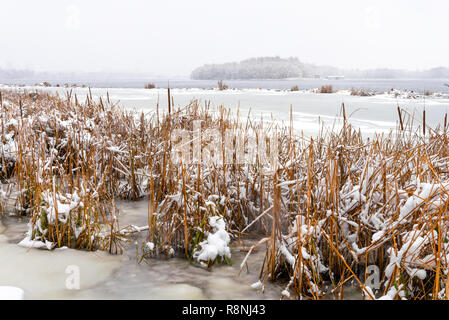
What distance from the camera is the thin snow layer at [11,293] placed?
1.62 metres

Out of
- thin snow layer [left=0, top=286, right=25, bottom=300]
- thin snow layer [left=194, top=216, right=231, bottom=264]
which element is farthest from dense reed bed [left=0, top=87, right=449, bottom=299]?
thin snow layer [left=0, top=286, right=25, bottom=300]

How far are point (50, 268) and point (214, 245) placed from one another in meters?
0.88

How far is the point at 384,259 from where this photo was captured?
1911mm

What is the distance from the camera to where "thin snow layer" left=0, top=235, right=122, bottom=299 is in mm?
1744

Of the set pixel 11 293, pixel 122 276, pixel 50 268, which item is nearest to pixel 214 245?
pixel 122 276

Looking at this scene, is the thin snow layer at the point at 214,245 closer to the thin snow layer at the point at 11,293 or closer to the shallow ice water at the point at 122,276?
the shallow ice water at the point at 122,276

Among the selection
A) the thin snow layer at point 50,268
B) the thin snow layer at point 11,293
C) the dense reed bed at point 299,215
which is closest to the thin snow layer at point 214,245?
the dense reed bed at point 299,215

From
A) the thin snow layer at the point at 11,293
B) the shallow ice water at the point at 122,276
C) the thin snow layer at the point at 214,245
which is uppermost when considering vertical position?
the thin snow layer at the point at 214,245

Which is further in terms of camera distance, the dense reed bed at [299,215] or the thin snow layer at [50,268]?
the thin snow layer at [50,268]

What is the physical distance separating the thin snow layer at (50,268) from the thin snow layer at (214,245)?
48 cm

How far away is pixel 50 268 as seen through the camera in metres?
1.92
